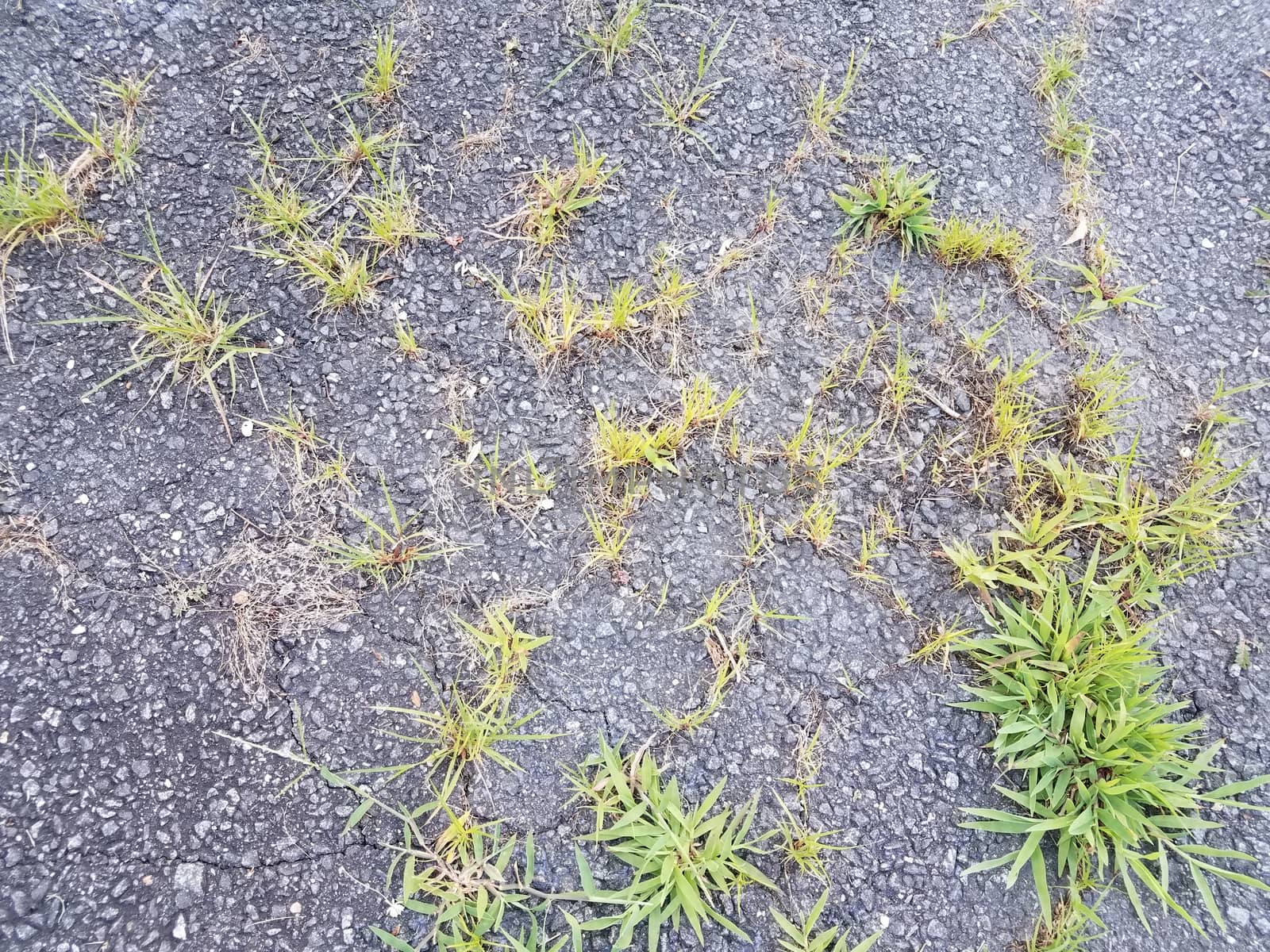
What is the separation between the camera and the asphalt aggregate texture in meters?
1.67

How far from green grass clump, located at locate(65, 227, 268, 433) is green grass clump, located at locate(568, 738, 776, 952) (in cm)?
126

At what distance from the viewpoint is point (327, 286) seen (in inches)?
81.0

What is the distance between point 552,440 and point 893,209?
3.75 ft

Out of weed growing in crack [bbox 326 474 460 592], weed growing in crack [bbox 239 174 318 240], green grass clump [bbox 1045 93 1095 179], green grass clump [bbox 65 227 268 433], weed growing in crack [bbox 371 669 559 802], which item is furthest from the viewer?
green grass clump [bbox 1045 93 1095 179]

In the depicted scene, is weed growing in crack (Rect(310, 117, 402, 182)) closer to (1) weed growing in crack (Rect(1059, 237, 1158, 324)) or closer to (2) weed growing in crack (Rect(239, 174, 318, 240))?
(2) weed growing in crack (Rect(239, 174, 318, 240))

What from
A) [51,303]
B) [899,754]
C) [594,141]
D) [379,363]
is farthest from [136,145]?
[899,754]

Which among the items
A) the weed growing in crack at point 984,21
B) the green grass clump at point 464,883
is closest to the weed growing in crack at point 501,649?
the green grass clump at point 464,883

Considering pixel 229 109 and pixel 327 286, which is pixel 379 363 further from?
pixel 229 109

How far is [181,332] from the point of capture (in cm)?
197

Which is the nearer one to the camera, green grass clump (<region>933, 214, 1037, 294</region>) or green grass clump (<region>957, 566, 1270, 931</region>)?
green grass clump (<region>957, 566, 1270, 931</region>)

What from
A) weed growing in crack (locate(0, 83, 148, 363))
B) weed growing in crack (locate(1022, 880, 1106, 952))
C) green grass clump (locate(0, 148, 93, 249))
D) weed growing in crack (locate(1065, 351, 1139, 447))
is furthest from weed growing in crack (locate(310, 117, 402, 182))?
weed growing in crack (locate(1022, 880, 1106, 952))

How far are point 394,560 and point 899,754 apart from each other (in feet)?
4.07

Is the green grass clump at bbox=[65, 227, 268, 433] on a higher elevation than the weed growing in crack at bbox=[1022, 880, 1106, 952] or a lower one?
higher

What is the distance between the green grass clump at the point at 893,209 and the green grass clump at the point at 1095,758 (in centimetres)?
102
